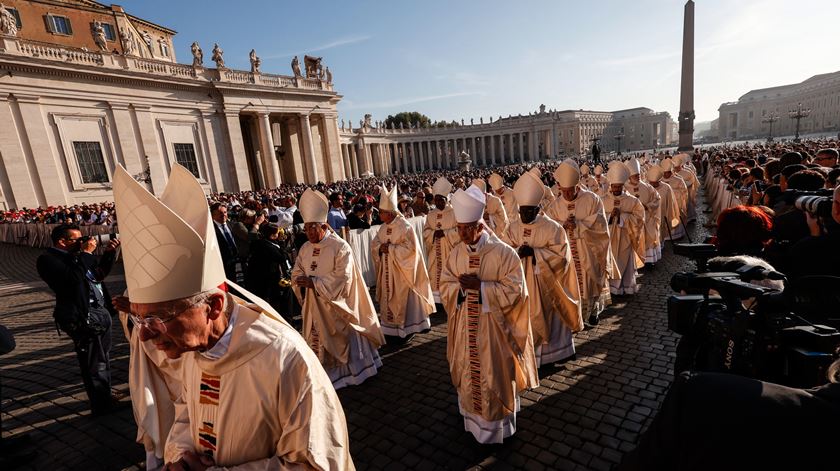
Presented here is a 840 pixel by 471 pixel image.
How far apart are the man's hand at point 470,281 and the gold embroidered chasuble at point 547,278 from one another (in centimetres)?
168

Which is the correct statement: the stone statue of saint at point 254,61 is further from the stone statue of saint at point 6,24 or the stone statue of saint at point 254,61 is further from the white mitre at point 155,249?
the white mitre at point 155,249

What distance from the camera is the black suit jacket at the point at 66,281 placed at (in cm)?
458

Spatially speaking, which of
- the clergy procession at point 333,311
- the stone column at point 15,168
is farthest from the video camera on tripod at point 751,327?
the stone column at point 15,168

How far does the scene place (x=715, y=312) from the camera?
2.15m

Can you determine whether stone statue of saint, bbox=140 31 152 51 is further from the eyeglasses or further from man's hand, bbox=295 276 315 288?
the eyeglasses

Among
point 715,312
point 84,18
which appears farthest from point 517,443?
point 84,18

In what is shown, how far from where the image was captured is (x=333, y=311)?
5332 mm

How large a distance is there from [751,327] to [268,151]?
3500cm

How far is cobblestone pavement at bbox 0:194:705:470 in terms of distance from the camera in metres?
3.88

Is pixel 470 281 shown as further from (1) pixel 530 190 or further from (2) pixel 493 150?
(2) pixel 493 150

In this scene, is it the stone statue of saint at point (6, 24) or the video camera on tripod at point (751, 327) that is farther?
the stone statue of saint at point (6, 24)

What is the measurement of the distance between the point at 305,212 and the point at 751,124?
16012 cm

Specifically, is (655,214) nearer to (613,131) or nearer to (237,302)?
(237,302)

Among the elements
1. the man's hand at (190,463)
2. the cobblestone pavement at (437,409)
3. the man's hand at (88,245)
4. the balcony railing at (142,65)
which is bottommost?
the cobblestone pavement at (437,409)
